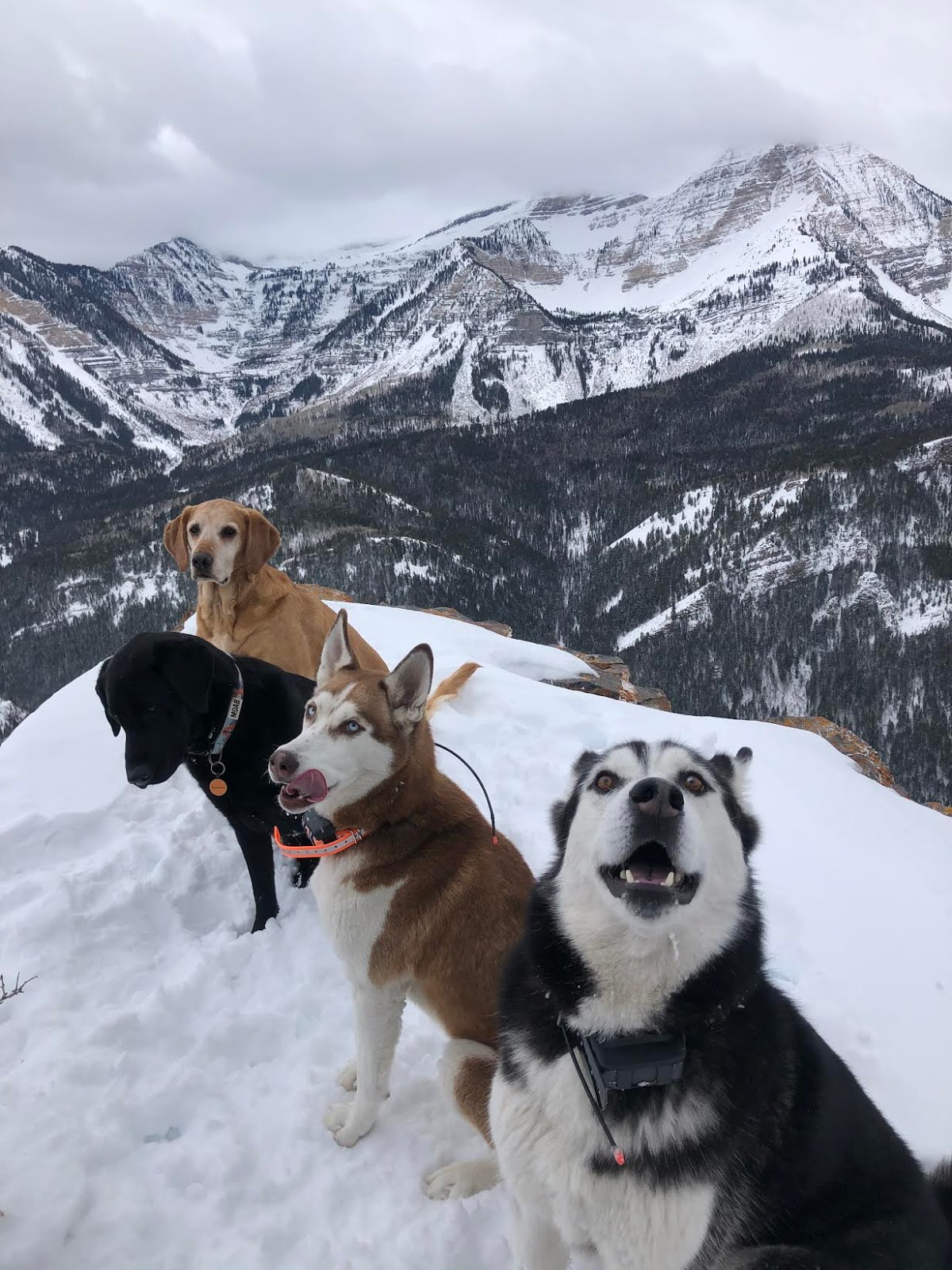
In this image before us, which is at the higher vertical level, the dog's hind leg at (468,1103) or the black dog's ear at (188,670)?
the black dog's ear at (188,670)

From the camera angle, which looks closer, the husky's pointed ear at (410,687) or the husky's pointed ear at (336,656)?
the husky's pointed ear at (410,687)

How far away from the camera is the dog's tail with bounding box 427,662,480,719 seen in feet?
28.0

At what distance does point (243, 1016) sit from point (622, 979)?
10.3 ft

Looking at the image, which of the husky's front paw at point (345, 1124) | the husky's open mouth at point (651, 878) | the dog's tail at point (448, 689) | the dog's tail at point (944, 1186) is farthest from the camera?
the dog's tail at point (448, 689)

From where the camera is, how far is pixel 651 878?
2152 millimetres

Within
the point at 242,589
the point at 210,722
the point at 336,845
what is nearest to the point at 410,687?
the point at 336,845

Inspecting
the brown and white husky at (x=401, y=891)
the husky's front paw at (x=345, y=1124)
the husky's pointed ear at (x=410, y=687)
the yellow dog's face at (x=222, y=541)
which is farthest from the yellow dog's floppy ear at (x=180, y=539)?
the husky's front paw at (x=345, y=1124)

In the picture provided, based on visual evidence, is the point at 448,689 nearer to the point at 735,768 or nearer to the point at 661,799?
the point at 735,768

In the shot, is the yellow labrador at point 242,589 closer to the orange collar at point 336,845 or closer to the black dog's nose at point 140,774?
the black dog's nose at point 140,774

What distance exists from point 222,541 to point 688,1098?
5.55 meters

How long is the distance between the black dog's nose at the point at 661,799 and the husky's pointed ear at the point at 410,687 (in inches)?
62.0

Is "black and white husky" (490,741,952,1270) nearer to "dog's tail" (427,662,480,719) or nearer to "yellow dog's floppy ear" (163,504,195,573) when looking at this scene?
"yellow dog's floppy ear" (163,504,195,573)

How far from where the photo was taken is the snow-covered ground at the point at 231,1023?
315 centimetres

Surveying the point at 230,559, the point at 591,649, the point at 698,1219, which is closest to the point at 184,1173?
the point at 698,1219
